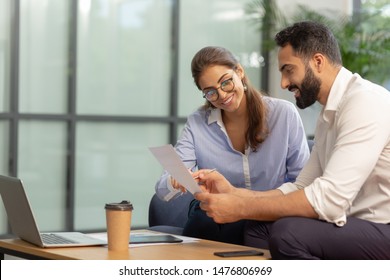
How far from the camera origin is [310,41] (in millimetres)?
2801

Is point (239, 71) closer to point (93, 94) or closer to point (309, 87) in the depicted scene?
point (309, 87)

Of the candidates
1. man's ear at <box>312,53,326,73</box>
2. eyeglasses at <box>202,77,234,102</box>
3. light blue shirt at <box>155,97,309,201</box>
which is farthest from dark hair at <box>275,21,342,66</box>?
light blue shirt at <box>155,97,309,201</box>

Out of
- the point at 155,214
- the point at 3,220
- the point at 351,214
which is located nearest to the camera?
the point at 351,214

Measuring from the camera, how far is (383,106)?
2621 mm

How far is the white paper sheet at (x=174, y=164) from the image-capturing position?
2.63 metres

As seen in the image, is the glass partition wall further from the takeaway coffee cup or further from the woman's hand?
the takeaway coffee cup

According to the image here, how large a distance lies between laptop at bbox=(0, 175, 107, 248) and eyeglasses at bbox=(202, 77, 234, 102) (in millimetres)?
819

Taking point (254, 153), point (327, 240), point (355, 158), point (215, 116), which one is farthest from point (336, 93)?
point (215, 116)

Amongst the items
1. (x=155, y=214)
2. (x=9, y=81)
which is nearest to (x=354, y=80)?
(x=155, y=214)

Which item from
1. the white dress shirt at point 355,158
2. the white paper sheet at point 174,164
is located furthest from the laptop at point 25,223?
the white dress shirt at point 355,158

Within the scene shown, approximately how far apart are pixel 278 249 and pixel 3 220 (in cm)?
399

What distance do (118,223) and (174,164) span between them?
0.27m

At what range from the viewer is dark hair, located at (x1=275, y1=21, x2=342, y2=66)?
2.80 m

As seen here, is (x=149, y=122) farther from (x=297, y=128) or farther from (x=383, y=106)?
(x=383, y=106)
